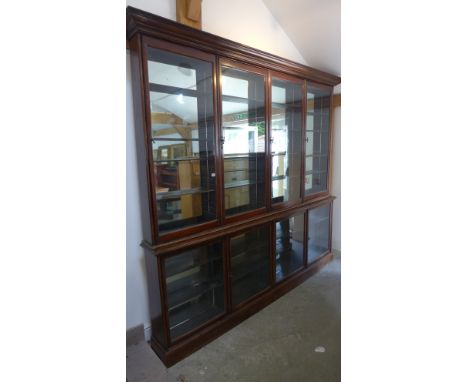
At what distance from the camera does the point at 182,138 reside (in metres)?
1.89

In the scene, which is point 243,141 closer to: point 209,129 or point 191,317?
point 209,129

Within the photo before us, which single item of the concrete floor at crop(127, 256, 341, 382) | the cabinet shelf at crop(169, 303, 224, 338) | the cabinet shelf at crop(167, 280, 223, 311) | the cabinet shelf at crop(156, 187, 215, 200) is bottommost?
the concrete floor at crop(127, 256, 341, 382)

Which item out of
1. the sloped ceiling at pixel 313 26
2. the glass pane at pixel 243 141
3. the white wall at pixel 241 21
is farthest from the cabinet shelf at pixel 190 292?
the sloped ceiling at pixel 313 26

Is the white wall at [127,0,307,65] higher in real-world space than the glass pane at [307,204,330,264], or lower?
higher

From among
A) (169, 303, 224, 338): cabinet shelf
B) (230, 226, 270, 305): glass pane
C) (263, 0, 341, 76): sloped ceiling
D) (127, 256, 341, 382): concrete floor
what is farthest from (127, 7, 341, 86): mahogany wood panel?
(127, 256, 341, 382): concrete floor

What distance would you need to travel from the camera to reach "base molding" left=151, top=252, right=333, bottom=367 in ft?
5.92

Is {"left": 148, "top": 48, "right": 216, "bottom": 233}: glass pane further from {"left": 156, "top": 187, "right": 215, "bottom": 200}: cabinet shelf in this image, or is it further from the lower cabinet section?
the lower cabinet section

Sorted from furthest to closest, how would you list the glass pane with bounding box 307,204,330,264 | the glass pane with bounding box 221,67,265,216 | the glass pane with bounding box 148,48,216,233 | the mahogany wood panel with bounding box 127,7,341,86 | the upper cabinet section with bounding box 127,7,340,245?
the glass pane with bounding box 307,204,330,264 → the glass pane with bounding box 221,67,265,216 → the glass pane with bounding box 148,48,216,233 → the upper cabinet section with bounding box 127,7,340,245 → the mahogany wood panel with bounding box 127,7,341,86

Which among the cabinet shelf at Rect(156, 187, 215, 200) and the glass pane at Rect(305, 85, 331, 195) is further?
the glass pane at Rect(305, 85, 331, 195)

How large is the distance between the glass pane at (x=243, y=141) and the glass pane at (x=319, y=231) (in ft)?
3.51

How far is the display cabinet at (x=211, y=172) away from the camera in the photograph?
5.49 ft
